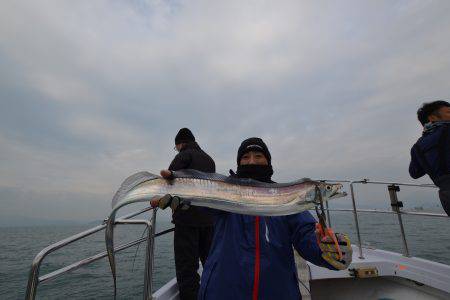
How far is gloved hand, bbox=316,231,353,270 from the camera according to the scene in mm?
2227

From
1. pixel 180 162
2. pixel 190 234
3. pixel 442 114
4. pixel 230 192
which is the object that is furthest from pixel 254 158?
pixel 442 114

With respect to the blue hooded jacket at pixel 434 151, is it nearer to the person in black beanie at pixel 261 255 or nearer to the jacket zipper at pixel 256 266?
the person in black beanie at pixel 261 255

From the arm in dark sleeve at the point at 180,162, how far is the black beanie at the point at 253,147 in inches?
64.2

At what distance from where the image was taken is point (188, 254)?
14.2ft

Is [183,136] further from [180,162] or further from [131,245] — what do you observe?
[131,245]

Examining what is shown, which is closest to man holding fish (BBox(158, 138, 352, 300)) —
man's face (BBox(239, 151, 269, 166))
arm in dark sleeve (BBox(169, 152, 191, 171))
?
man's face (BBox(239, 151, 269, 166))

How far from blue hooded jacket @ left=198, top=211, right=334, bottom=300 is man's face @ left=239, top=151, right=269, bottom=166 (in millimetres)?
617

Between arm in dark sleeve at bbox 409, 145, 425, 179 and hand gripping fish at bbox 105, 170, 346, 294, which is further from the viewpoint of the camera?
arm in dark sleeve at bbox 409, 145, 425, 179

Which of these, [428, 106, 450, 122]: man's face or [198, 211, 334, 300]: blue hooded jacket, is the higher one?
[428, 106, 450, 122]: man's face

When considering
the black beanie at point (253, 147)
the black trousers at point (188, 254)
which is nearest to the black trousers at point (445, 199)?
the black beanie at point (253, 147)

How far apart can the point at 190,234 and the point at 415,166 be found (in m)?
3.40

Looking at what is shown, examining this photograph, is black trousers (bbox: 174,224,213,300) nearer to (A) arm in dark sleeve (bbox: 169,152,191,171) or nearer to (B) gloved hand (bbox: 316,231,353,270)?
(A) arm in dark sleeve (bbox: 169,152,191,171)

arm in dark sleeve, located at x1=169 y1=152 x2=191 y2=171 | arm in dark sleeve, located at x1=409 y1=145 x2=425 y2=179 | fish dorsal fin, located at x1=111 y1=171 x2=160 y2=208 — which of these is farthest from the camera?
arm in dark sleeve, located at x1=169 y1=152 x2=191 y2=171

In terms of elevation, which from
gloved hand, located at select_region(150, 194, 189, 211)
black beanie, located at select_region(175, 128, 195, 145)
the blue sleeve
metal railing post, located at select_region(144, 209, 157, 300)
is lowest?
metal railing post, located at select_region(144, 209, 157, 300)
